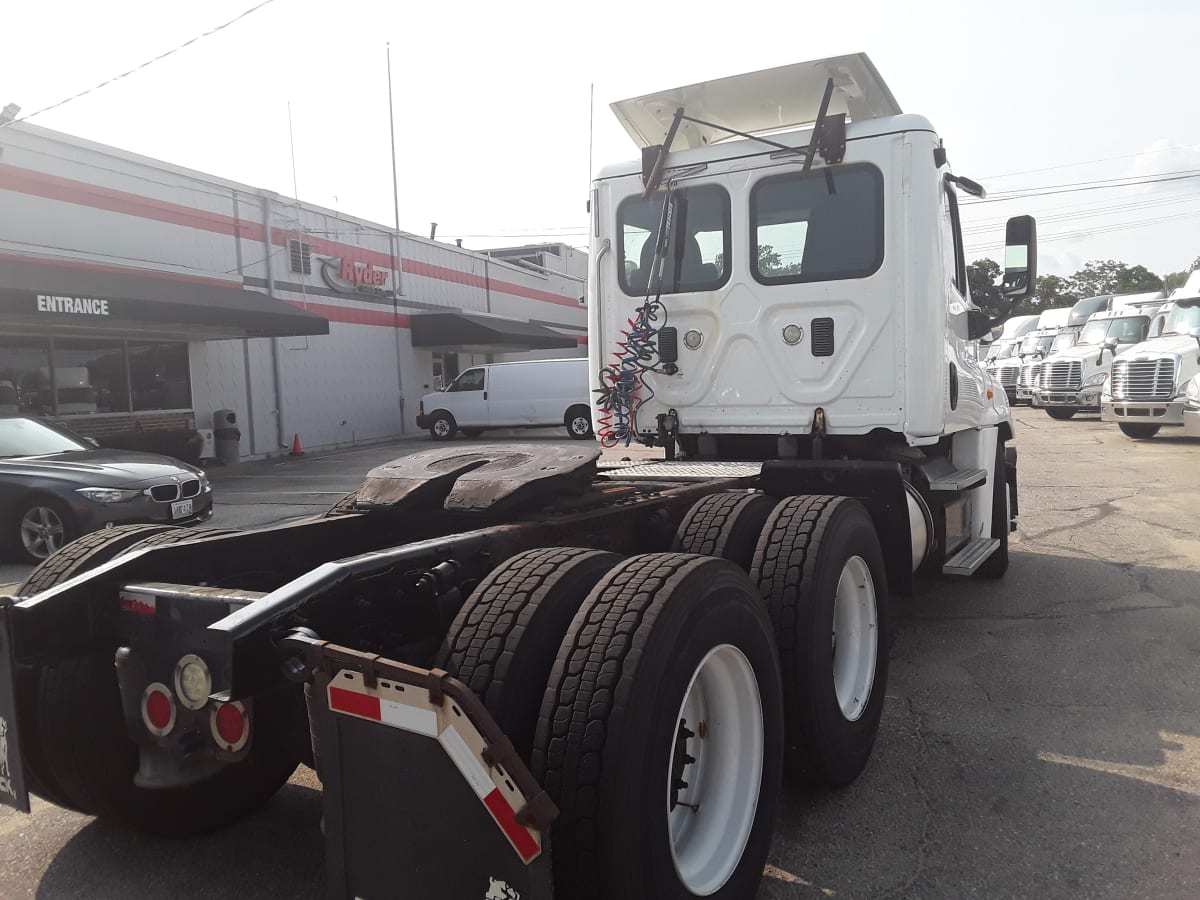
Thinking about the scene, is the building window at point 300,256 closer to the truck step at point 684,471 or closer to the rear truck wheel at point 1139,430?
the truck step at point 684,471

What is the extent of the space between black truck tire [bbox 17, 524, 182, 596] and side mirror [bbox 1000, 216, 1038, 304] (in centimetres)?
488

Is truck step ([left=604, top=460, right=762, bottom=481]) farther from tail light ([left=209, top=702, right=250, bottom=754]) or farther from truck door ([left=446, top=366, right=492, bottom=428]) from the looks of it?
truck door ([left=446, top=366, right=492, bottom=428])

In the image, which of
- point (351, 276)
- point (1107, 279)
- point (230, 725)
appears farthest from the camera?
point (1107, 279)

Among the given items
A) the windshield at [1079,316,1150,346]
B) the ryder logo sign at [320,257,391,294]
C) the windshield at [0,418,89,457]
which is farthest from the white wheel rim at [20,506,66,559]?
the windshield at [1079,316,1150,346]

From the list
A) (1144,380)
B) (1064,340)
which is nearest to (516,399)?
(1144,380)

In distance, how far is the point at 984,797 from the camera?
3.32 metres

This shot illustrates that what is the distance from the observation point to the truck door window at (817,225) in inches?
189

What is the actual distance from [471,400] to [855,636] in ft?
64.9

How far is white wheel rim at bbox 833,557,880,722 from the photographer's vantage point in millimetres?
3656

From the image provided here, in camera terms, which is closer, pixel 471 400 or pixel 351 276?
pixel 351 276

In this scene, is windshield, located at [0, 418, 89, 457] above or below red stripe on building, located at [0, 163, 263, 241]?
below

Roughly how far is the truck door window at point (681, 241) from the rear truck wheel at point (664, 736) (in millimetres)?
2926

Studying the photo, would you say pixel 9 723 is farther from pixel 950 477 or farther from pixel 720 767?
pixel 950 477

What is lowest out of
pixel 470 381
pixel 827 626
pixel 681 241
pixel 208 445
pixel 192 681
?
pixel 208 445
